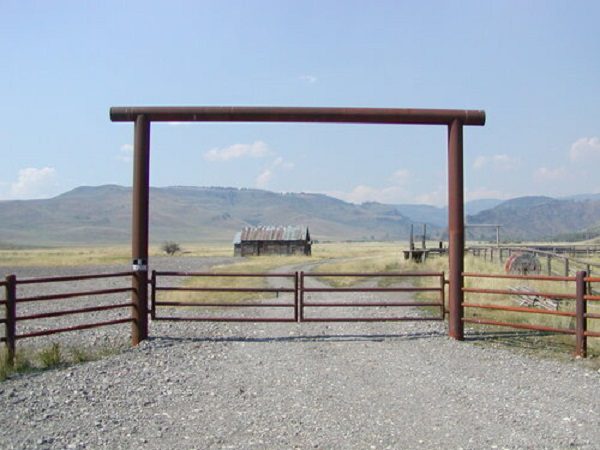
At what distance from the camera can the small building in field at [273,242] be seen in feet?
239

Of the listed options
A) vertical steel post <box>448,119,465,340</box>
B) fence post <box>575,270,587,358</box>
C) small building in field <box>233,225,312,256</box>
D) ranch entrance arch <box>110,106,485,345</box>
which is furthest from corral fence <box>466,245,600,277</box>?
small building in field <box>233,225,312,256</box>

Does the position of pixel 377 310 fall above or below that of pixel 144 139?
below

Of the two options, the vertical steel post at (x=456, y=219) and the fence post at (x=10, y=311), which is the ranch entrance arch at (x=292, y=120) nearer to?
the vertical steel post at (x=456, y=219)

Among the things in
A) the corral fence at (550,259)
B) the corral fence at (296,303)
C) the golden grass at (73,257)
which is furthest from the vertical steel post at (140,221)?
the golden grass at (73,257)

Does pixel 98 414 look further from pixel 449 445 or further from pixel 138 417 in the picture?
pixel 449 445

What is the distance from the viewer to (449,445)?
6.25 meters

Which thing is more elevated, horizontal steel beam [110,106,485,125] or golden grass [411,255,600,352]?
horizontal steel beam [110,106,485,125]

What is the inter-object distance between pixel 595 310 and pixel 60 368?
1437cm

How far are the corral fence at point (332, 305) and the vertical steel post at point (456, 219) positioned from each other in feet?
0.59

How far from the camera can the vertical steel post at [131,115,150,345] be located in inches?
477

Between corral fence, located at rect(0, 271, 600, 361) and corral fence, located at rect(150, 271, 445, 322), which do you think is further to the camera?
corral fence, located at rect(150, 271, 445, 322)

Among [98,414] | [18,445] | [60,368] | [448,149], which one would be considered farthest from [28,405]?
[448,149]

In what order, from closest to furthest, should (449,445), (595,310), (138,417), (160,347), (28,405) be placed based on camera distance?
1. (449,445)
2. (138,417)
3. (28,405)
4. (160,347)
5. (595,310)

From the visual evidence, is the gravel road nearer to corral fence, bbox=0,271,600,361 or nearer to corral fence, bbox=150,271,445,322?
corral fence, bbox=0,271,600,361
